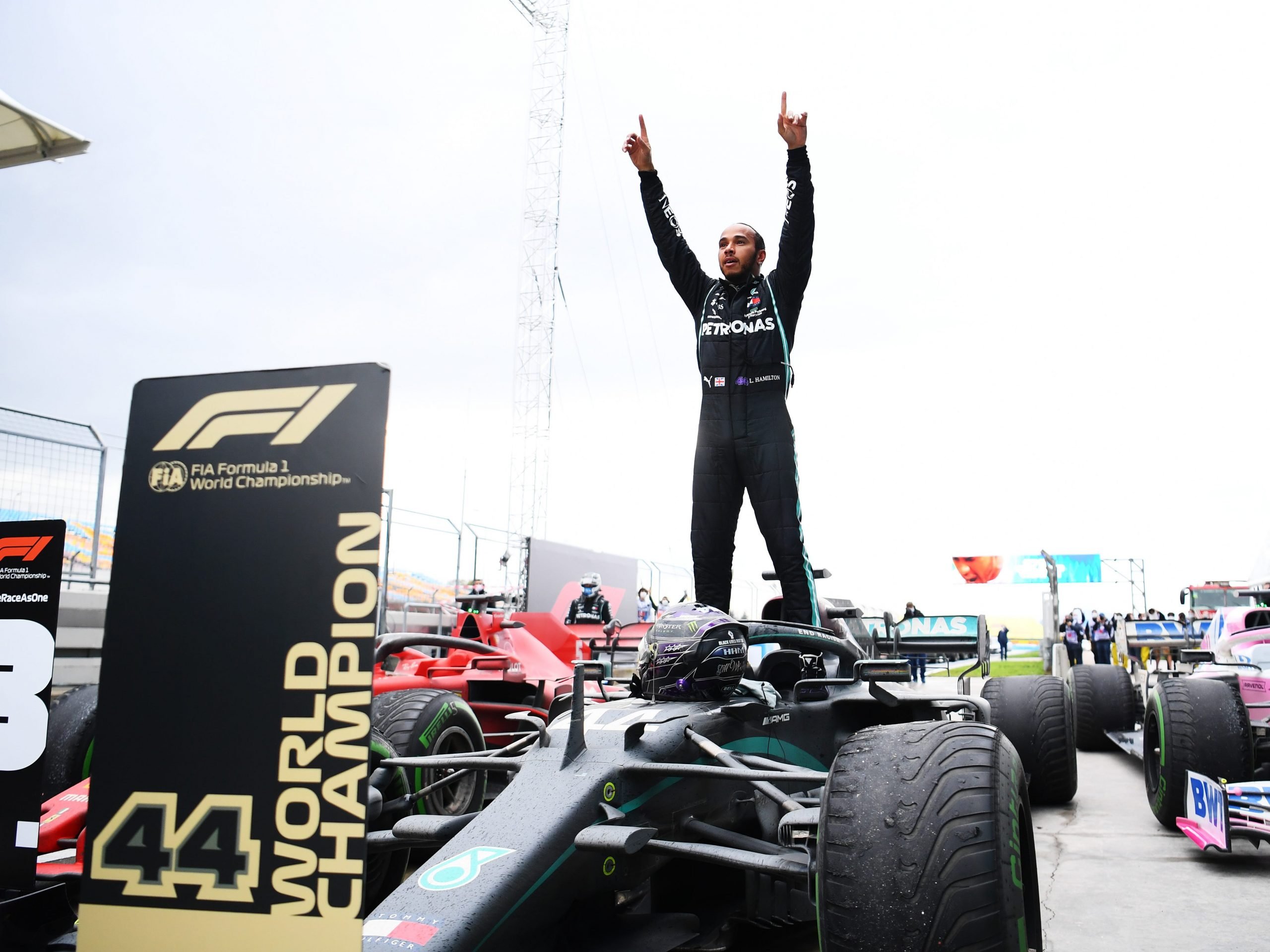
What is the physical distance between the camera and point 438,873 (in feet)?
8.32

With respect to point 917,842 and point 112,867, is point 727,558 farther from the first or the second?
point 112,867

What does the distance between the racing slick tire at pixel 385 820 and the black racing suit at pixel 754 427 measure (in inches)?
65.1

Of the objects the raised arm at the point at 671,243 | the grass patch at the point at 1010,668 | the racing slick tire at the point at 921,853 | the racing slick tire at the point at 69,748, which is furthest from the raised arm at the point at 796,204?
the grass patch at the point at 1010,668

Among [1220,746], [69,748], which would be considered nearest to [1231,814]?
[1220,746]

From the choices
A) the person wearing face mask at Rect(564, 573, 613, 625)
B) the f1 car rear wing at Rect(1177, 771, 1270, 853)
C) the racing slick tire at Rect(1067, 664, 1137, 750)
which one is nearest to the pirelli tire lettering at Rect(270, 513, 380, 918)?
the f1 car rear wing at Rect(1177, 771, 1270, 853)

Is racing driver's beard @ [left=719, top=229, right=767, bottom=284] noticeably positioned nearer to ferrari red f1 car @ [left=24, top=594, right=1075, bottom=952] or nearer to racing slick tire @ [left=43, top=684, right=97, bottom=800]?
ferrari red f1 car @ [left=24, top=594, right=1075, bottom=952]

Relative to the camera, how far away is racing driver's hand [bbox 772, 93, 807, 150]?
14.7 feet

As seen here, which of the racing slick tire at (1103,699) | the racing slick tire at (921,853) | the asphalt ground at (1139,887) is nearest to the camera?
the racing slick tire at (921,853)

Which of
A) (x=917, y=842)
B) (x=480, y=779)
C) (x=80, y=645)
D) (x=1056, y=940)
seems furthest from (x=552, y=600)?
(x=917, y=842)

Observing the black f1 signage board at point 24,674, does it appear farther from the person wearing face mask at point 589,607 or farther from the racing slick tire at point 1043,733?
the person wearing face mask at point 589,607

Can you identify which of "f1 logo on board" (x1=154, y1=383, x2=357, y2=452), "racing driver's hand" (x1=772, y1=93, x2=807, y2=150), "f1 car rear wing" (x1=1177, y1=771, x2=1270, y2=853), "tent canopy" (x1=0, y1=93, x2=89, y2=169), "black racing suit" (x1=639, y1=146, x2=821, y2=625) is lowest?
"f1 car rear wing" (x1=1177, y1=771, x2=1270, y2=853)

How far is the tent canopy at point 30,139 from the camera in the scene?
670 centimetres

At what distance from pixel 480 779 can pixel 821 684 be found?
1915mm

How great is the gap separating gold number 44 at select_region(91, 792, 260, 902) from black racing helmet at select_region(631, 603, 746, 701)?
2.13 metres
